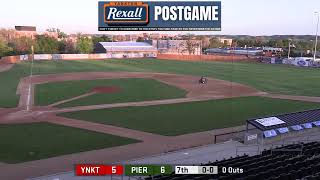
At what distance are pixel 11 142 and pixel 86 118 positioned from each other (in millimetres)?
7844

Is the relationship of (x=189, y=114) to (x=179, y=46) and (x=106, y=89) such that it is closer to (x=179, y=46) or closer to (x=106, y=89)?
(x=106, y=89)

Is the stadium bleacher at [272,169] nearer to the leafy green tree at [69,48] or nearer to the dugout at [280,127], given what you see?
the dugout at [280,127]

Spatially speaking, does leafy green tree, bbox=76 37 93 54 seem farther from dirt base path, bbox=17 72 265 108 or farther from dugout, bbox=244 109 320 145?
dugout, bbox=244 109 320 145

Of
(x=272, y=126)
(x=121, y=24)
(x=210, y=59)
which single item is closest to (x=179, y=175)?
(x=272, y=126)

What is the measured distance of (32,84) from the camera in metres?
51.4

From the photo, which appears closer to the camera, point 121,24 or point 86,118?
point 86,118

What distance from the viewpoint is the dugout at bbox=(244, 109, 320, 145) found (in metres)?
23.8

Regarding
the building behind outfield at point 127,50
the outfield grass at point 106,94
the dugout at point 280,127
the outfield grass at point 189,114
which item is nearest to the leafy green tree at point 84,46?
the building behind outfield at point 127,50

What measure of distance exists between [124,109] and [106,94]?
9.31m

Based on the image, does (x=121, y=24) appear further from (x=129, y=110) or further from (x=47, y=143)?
(x=47, y=143)

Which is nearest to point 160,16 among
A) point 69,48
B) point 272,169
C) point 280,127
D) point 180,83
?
point 280,127

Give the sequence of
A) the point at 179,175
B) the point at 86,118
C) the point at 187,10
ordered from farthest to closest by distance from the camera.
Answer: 1. the point at 187,10
2. the point at 86,118
3. the point at 179,175

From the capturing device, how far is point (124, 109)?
35.2 meters

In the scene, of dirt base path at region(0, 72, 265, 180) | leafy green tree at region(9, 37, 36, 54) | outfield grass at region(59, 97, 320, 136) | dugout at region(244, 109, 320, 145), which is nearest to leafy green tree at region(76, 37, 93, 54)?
leafy green tree at region(9, 37, 36, 54)
